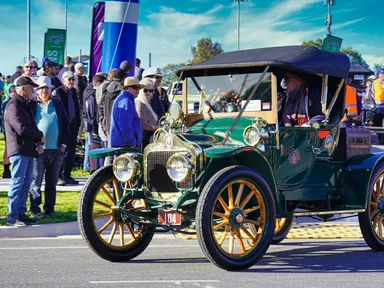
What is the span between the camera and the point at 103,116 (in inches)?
482

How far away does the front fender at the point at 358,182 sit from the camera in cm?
880

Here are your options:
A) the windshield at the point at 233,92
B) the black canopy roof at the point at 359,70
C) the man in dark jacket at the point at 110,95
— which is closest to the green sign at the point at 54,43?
the black canopy roof at the point at 359,70

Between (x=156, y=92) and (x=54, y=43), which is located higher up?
(x=54, y=43)

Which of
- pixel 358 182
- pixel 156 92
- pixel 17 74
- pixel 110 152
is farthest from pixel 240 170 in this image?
pixel 17 74

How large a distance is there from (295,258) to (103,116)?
488cm

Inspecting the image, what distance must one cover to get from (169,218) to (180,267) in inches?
23.3

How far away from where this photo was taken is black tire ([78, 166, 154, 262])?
7758 mm

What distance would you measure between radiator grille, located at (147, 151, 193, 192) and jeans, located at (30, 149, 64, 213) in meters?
3.32

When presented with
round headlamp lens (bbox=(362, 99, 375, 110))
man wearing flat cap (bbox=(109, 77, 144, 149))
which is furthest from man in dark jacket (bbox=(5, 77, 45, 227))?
round headlamp lens (bbox=(362, 99, 375, 110))

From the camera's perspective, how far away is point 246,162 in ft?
25.8

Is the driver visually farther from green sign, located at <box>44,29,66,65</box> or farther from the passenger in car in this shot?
green sign, located at <box>44,29,66,65</box>

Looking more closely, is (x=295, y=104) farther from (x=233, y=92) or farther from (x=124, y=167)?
(x=124, y=167)

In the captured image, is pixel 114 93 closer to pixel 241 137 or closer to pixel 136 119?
pixel 136 119

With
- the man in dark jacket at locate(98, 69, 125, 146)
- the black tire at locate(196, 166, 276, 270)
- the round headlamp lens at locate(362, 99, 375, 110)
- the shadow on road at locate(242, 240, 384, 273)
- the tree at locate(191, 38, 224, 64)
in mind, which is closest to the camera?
the black tire at locate(196, 166, 276, 270)
